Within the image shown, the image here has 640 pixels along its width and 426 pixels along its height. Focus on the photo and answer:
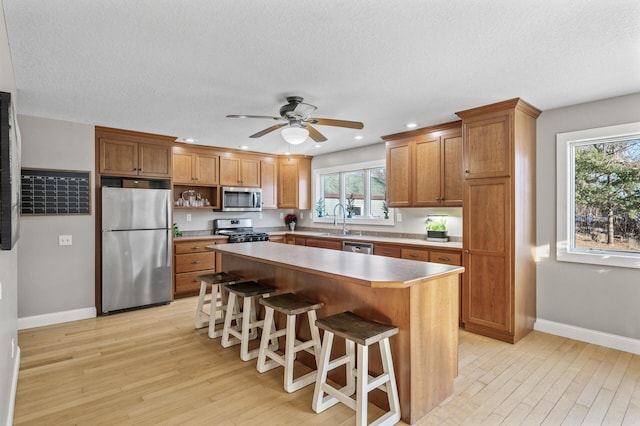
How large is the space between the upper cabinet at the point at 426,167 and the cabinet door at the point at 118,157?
341 cm

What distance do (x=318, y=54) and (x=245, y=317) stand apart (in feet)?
7.11

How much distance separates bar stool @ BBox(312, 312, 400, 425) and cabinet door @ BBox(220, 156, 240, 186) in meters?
4.02

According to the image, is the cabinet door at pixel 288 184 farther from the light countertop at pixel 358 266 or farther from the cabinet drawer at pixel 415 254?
the light countertop at pixel 358 266

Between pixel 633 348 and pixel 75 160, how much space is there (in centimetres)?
607

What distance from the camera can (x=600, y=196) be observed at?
11.1 feet

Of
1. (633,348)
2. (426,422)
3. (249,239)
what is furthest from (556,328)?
(249,239)

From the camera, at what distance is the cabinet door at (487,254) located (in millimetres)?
3367

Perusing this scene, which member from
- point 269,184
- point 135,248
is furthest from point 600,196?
point 135,248

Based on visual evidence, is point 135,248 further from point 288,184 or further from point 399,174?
point 399,174

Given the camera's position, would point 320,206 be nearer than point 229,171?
No

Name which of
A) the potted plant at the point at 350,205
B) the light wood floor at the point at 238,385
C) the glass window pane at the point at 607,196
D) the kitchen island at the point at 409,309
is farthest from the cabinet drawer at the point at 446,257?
the potted plant at the point at 350,205

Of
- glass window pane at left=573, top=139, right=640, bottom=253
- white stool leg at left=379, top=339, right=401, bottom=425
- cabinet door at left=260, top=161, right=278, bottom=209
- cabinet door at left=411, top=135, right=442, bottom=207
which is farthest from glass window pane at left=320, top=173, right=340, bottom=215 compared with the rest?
white stool leg at left=379, top=339, right=401, bottom=425

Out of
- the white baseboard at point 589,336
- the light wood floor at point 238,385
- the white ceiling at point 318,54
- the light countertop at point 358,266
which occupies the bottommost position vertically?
the light wood floor at point 238,385

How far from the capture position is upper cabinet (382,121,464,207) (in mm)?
4098
